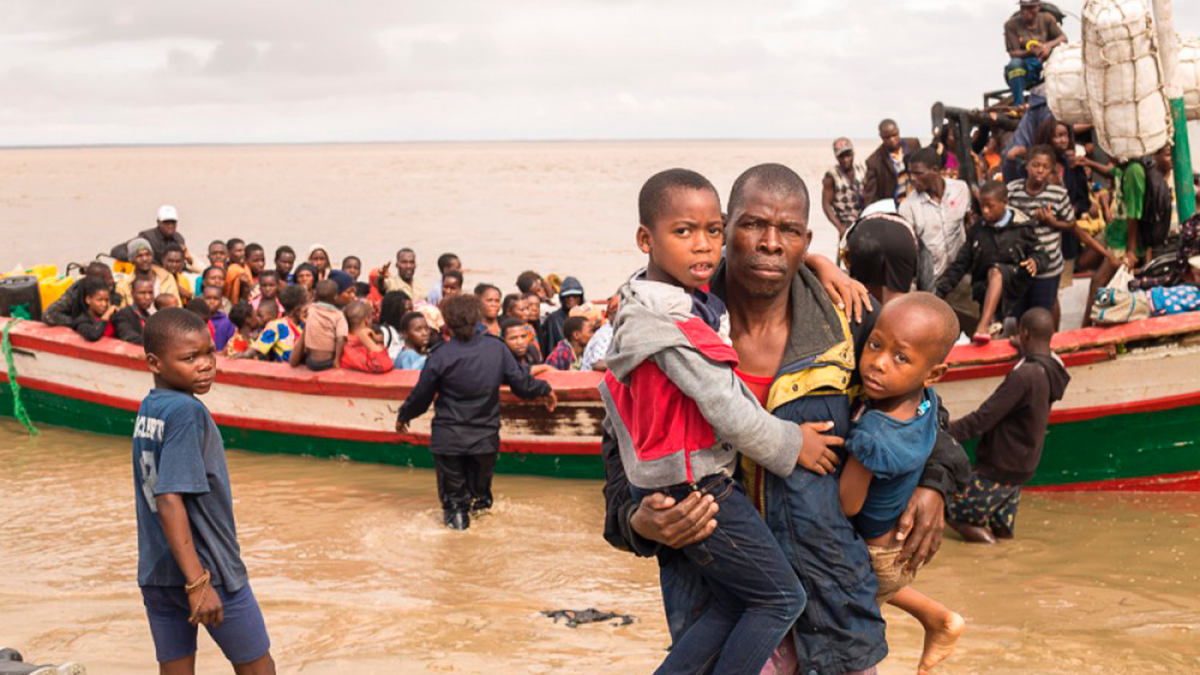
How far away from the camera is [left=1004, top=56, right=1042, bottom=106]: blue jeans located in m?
12.5

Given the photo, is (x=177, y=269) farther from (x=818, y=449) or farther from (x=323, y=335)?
(x=818, y=449)

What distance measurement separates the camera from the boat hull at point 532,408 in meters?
7.43

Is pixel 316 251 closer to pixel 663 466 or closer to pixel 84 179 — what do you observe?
pixel 663 466

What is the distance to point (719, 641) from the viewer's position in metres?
3.01

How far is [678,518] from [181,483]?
6.24 ft

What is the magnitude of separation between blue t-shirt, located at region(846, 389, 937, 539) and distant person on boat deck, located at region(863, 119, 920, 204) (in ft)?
28.6

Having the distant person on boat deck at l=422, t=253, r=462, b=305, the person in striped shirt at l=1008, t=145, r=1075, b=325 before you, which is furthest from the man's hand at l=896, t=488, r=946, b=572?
the distant person on boat deck at l=422, t=253, r=462, b=305

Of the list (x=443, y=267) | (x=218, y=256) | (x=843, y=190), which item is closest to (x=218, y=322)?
(x=443, y=267)

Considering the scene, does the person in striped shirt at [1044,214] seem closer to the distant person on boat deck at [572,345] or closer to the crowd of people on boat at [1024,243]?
the crowd of people on boat at [1024,243]

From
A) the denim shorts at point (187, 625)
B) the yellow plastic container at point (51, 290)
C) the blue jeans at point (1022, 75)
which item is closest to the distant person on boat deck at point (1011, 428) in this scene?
the denim shorts at point (187, 625)

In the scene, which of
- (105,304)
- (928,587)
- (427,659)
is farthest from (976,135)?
(427,659)

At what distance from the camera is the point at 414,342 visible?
367 inches

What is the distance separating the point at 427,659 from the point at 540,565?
1751 millimetres

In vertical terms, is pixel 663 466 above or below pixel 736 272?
below
